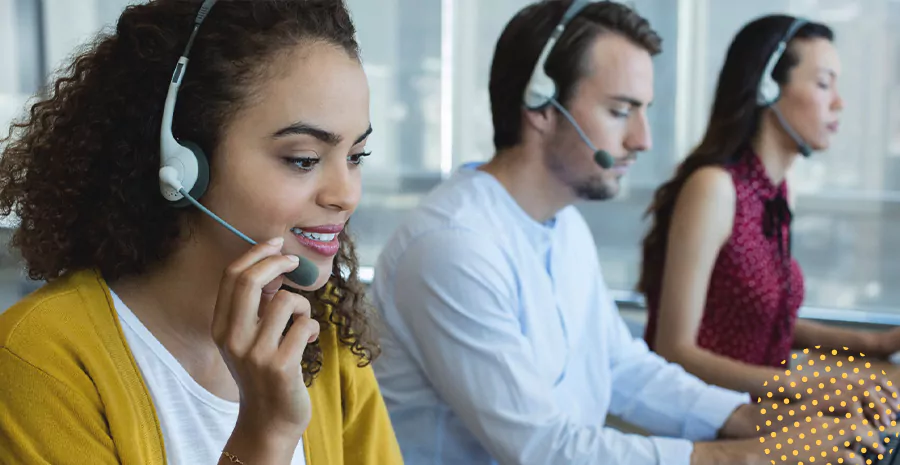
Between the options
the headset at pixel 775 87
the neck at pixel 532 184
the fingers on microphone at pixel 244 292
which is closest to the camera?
the fingers on microphone at pixel 244 292

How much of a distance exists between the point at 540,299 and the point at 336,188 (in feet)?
1.98

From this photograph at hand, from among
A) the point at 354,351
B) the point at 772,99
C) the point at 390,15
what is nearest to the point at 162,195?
the point at 354,351

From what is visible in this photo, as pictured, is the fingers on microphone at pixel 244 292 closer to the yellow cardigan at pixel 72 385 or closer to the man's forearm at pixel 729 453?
the yellow cardigan at pixel 72 385

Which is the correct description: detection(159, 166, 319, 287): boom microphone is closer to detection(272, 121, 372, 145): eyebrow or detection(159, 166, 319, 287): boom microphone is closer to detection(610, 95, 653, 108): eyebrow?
detection(272, 121, 372, 145): eyebrow

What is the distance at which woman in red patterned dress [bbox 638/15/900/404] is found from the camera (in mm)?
1793

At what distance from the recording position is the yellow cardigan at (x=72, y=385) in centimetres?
79

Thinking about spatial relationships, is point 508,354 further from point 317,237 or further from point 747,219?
point 747,219

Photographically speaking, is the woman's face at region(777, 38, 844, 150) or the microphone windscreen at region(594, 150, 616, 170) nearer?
the microphone windscreen at region(594, 150, 616, 170)

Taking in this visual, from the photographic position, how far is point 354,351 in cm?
107

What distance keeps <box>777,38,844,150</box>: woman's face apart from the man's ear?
0.64 meters

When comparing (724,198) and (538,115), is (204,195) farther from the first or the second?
(724,198)

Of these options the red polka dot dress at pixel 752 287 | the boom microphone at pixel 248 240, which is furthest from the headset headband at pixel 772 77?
the boom microphone at pixel 248 240

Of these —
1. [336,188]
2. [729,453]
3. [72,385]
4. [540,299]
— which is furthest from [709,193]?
[72,385]
